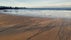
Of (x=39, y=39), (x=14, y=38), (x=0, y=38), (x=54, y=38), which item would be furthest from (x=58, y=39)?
(x=0, y=38)

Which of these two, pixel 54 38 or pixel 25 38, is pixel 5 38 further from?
pixel 54 38

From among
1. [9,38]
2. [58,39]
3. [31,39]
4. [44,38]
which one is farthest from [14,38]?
[58,39]

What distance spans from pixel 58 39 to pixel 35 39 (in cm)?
86

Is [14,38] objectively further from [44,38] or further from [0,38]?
[44,38]

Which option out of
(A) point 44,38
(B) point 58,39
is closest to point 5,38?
(A) point 44,38

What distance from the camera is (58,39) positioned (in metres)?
6.59

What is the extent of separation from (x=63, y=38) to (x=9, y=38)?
6.74 ft

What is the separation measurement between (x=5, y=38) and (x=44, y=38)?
1.49 m

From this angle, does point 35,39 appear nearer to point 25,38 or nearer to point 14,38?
point 25,38

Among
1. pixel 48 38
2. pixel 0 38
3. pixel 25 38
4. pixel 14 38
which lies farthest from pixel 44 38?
pixel 0 38

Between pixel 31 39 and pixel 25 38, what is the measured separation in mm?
274

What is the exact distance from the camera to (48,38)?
22.1 ft

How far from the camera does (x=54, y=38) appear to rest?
671cm

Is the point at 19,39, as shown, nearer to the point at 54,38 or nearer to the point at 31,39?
the point at 31,39
